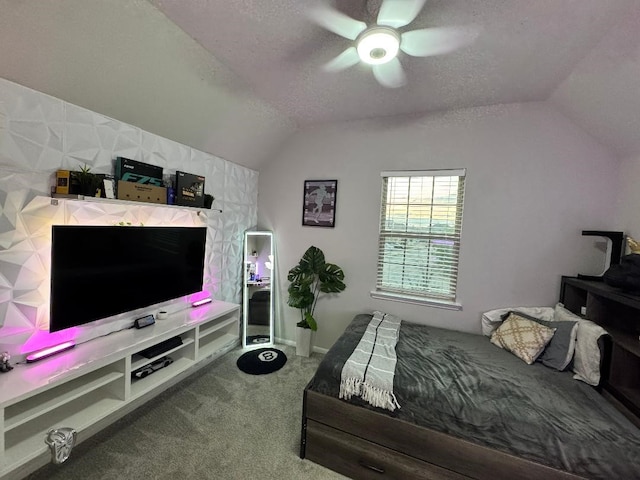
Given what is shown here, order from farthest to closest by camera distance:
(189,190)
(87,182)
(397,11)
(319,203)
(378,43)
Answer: (319,203) < (189,190) < (87,182) < (378,43) < (397,11)

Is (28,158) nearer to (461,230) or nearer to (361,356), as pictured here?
(361,356)

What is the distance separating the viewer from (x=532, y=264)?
232cm

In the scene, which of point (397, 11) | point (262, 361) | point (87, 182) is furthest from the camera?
point (262, 361)

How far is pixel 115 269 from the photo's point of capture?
5.96 feet

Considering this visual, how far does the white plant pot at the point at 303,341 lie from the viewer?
9.61 feet

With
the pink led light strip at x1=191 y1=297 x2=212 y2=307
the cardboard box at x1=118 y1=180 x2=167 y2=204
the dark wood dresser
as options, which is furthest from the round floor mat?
the dark wood dresser

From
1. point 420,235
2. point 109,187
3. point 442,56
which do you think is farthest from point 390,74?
point 109,187

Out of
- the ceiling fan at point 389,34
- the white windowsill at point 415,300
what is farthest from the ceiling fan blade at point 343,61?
the white windowsill at point 415,300

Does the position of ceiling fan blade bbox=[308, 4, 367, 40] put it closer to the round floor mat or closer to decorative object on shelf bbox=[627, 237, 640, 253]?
decorative object on shelf bbox=[627, 237, 640, 253]

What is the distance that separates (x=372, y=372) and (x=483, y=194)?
1.97m

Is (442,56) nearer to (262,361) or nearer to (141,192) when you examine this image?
(141,192)

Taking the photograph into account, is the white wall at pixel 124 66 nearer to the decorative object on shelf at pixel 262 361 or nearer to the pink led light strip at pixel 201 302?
the pink led light strip at pixel 201 302

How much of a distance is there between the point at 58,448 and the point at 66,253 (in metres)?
1.03

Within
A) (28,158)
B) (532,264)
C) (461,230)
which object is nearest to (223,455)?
(28,158)
